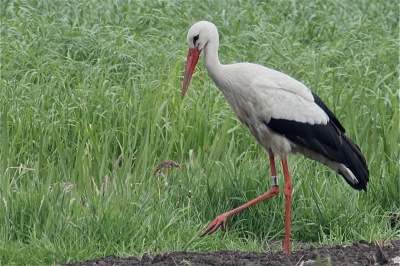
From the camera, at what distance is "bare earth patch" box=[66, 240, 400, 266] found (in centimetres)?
417

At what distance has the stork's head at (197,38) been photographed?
537cm

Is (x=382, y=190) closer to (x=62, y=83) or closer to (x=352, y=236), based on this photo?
(x=352, y=236)

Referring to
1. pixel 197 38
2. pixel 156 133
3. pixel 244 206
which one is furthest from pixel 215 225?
pixel 156 133

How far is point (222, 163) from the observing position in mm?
5730

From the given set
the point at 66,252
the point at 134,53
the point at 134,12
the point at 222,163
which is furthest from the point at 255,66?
the point at 134,12

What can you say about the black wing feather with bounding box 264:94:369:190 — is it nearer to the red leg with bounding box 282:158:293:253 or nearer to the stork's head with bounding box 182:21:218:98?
the red leg with bounding box 282:158:293:253

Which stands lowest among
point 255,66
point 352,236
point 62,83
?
point 352,236

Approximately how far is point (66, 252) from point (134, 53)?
3822mm

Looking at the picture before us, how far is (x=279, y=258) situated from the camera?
4.38m

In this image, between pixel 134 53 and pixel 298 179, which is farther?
pixel 134 53

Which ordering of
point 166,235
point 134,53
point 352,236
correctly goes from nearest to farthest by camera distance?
point 166,235 → point 352,236 → point 134,53

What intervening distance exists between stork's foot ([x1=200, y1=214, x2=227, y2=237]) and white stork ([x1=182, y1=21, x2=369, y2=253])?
0.21 m

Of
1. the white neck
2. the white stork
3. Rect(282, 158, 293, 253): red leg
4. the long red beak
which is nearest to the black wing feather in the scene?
the white stork

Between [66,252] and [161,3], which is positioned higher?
[161,3]
